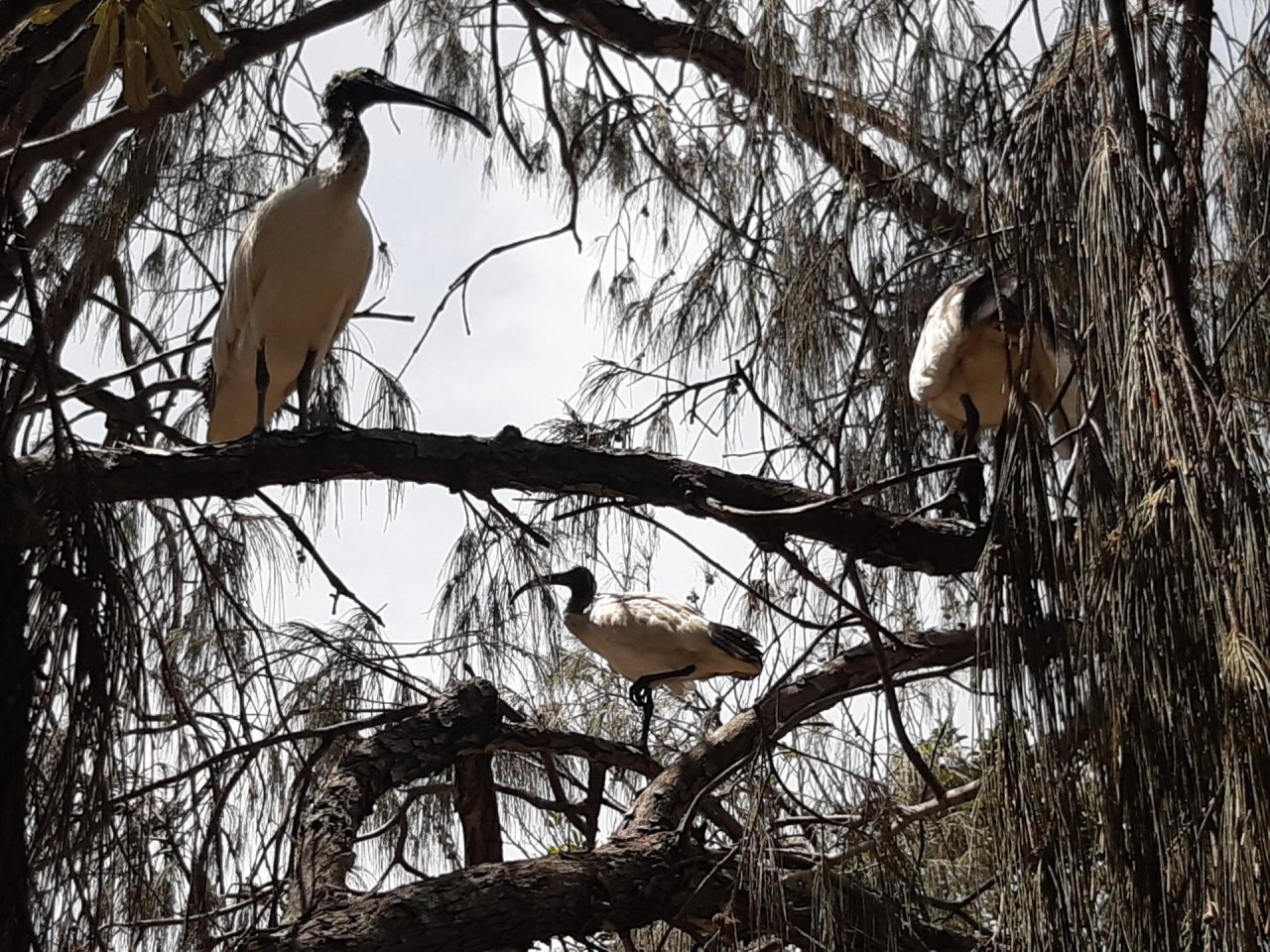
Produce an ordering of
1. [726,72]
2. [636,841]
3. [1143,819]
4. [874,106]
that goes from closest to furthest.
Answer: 1. [1143,819]
2. [636,841]
3. [874,106]
4. [726,72]

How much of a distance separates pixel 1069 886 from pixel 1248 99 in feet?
3.02

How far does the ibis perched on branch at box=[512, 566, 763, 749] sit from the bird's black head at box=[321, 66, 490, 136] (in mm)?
957

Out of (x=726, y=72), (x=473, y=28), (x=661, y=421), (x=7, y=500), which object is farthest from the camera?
(x=473, y=28)

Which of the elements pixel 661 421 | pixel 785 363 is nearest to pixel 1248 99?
pixel 785 363

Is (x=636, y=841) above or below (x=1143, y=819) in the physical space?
above

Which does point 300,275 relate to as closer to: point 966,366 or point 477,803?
point 477,803

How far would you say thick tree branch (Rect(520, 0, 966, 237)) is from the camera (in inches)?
73.6

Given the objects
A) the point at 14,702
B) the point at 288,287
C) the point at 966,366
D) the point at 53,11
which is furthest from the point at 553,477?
the point at 288,287

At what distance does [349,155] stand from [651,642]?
3.59 feet

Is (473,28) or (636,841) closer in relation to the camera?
(636,841)

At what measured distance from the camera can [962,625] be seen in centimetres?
209

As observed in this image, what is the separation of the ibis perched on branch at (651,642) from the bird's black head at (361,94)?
37.7 inches

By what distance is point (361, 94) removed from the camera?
8.89 feet

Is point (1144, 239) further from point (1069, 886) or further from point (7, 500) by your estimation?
point (7, 500)
